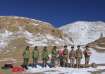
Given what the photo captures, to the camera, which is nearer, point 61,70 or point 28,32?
point 61,70

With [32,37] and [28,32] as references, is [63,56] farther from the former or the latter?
[28,32]

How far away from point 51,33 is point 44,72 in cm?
12853

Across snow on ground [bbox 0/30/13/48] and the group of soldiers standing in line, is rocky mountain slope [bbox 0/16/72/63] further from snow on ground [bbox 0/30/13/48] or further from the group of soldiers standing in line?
the group of soldiers standing in line

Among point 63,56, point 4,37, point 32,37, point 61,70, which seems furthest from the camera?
point 32,37

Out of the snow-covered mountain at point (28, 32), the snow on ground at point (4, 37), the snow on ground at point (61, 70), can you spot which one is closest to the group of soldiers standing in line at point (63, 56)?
the snow on ground at point (61, 70)

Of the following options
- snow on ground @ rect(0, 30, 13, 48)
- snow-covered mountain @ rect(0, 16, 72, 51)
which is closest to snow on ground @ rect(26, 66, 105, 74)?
snow on ground @ rect(0, 30, 13, 48)

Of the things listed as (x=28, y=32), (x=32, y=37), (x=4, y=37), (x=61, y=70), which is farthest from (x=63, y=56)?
(x=28, y=32)

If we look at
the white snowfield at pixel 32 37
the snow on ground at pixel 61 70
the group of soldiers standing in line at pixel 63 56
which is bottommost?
the snow on ground at pixel 61 70

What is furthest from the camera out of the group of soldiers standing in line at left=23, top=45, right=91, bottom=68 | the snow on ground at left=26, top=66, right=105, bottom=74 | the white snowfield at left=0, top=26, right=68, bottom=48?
the white snowfield at left=0, top=26, right=68, bottom=48

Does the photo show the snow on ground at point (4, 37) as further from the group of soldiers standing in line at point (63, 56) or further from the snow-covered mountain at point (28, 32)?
the group of soldiers standing in line at point (63, 56)

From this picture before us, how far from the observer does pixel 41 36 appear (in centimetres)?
15925

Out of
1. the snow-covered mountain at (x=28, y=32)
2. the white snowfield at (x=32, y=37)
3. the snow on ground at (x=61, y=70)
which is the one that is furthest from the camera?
the snow-covered mountain at (x=28, y=32)

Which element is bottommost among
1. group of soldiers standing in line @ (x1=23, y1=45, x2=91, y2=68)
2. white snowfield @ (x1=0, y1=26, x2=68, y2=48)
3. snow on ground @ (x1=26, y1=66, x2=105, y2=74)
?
snow on ground @ (x1=26, y1=66, x2=105, y2=74)

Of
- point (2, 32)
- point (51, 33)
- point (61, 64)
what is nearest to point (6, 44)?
point (2, 32)
